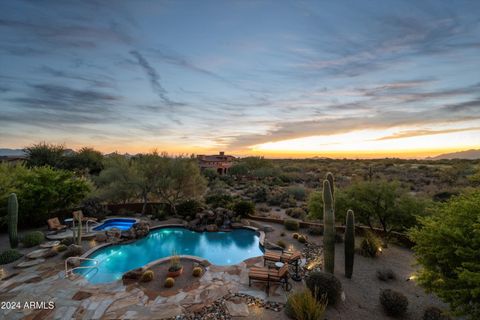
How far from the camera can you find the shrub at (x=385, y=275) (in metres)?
8.68

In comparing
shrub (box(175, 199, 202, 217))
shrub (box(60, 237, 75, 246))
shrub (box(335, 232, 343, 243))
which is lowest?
shrub (box(335, 232, 343, 243))

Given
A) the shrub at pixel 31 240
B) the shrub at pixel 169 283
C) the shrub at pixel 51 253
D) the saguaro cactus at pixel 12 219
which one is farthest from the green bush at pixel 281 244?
the saguaro cactus at pixel 12 219

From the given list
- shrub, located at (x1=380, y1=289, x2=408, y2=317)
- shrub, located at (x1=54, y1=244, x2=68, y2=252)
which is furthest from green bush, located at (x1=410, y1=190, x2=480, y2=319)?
shrub, located at (x1=54, y1=244, x2=68, y2=252)

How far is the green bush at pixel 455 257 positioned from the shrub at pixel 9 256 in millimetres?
15175

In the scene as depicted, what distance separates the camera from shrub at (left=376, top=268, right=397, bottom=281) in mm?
8680

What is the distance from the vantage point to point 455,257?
191 inches

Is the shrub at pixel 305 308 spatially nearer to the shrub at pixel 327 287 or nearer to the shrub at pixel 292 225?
the shrub at pixel 327 287

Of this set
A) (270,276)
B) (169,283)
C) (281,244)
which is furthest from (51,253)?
(281,244)

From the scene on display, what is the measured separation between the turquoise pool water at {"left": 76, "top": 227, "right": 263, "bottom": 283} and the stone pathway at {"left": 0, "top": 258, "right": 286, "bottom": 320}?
4.65 feet

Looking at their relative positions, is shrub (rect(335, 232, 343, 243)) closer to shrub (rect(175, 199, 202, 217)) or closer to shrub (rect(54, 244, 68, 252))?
shrub (rect(175, 199, 202, 217))

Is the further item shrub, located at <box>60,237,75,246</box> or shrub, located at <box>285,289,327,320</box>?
shrub, located at <box>60,237,75,246</box>

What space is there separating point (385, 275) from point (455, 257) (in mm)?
4587

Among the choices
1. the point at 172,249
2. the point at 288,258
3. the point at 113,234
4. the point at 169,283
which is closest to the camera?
the point at 169,283

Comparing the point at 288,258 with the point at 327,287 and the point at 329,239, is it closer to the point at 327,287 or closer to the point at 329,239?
the point at 329,239
